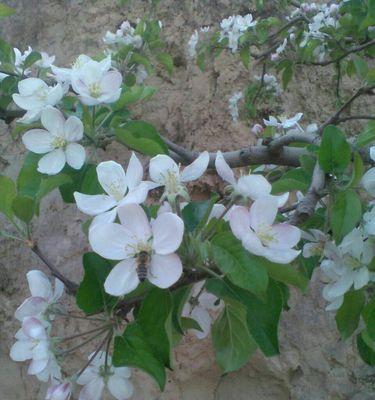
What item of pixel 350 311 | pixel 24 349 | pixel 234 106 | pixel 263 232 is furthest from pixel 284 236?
pixel 234 106

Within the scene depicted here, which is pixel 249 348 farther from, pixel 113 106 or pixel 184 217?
pixel 113 106

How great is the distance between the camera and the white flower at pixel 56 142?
85cm

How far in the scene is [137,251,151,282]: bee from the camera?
622 millimetres

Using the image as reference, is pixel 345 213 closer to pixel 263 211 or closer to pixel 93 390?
pixel 263 211

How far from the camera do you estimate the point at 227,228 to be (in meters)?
0.69

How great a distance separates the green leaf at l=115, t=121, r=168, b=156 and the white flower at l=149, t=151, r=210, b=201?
0.43ft

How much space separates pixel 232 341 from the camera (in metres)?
0.75

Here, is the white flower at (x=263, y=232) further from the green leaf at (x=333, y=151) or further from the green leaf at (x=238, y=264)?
the green leaf at (x=333, y=151)

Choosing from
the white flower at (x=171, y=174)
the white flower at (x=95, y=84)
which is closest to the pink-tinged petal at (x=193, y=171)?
the white flower at (x=171, y=174)

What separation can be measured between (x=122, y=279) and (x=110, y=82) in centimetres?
35

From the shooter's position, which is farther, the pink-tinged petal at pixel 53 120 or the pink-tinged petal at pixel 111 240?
the pink-tinged petal at pixel 53 120

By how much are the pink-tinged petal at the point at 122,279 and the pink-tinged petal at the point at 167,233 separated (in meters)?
0.04

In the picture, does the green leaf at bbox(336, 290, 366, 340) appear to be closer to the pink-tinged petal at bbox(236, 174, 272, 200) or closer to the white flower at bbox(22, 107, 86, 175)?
the pink-tinged petal at bbox(236, 174, 272, 200)

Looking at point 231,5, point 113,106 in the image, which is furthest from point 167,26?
point 113,106
